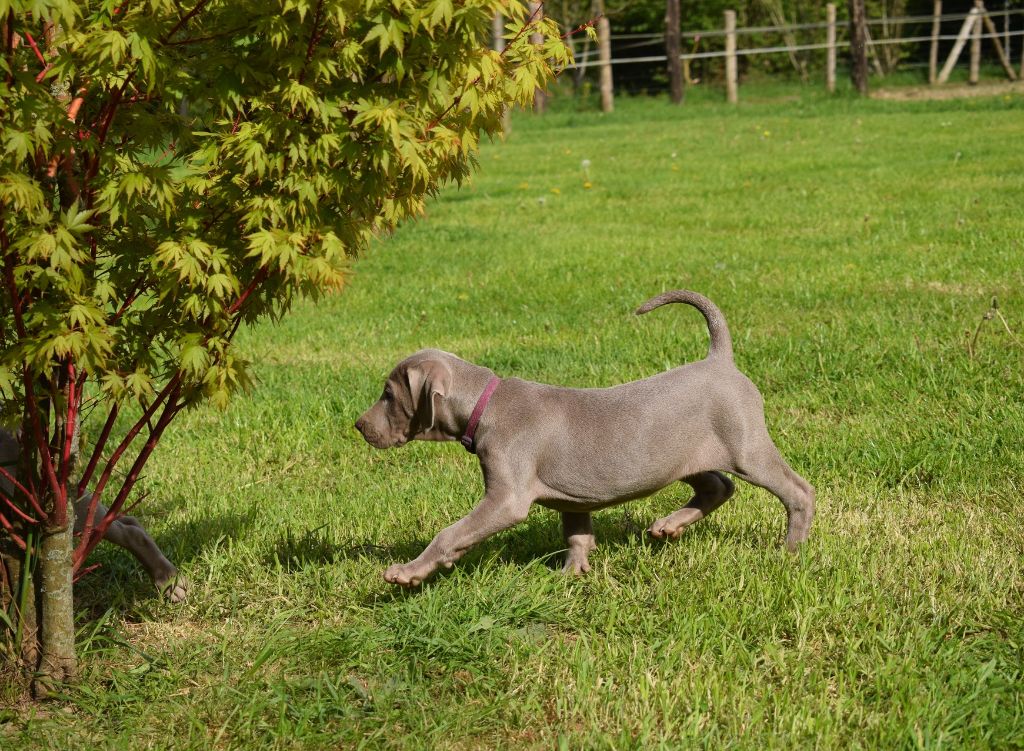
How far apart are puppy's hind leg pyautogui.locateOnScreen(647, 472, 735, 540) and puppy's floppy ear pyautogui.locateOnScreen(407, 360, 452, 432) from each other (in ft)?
3.06

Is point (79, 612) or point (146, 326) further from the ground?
point (146, 326)

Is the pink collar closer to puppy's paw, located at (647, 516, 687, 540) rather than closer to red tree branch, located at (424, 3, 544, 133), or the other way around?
puppy's paw, located at (647, 516, 687, 540)

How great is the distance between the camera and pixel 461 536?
3760mm

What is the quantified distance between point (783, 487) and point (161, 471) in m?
2.95

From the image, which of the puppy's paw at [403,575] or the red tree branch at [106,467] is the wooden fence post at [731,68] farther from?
the red tree branch at [106,467]

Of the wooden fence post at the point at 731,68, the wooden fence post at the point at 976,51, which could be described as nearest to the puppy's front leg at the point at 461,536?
the wooden fence post at the point at 731,68

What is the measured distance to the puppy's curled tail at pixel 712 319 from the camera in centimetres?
421

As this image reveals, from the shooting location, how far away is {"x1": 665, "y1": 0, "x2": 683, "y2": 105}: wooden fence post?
85.8 feet

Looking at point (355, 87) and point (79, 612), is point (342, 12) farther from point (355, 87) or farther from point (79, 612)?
point (79, 612)

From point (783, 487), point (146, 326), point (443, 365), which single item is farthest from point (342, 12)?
point (783, 487)

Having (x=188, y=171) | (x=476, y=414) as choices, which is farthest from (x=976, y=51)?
(x=188, y=171)

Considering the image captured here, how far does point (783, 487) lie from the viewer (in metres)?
4.12

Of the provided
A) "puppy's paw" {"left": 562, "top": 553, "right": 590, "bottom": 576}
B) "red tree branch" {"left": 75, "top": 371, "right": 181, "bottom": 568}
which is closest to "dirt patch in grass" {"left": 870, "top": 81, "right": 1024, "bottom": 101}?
"puppy's paw" {"left": 562, "top": 553, "right": 590, "bottom": 576}

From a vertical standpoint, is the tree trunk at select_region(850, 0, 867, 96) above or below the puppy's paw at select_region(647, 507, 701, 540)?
above
